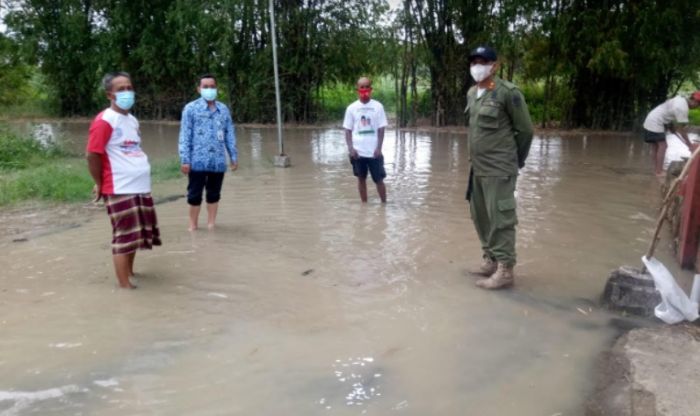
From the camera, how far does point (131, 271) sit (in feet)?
15.0

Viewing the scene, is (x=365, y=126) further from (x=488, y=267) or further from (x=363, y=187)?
(x=488, y=267)

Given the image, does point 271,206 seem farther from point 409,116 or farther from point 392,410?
point 409,116

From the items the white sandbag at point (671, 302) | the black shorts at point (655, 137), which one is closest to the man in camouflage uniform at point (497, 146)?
the white sandbag at point (671, 302)

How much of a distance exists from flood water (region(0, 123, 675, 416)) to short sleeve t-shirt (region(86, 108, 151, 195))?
73 centimetres

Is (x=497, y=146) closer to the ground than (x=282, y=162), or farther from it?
farther from it

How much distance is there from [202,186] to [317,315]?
8.03ft

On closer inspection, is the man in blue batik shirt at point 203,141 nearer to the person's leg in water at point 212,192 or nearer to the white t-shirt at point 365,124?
the person's leg in water at point 212,192

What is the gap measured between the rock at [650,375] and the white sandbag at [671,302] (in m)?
0.08

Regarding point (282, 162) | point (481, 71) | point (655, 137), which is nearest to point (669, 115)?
point (655, 137)

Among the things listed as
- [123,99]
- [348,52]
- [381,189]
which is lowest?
[381,189]

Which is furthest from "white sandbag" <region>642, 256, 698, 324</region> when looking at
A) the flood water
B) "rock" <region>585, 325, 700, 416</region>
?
the flood water

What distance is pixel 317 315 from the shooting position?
13.1 feet

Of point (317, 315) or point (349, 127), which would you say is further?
point (349, 127)

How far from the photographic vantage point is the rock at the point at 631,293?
12.8ft
